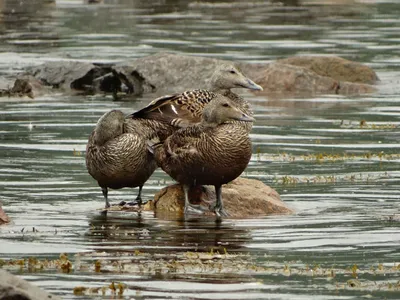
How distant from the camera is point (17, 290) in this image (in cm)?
793

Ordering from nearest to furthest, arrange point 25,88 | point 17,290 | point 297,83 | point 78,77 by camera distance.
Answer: point 17,290 < point 25,88 < point 297,83 < point 78,77

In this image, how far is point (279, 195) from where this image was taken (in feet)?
47.0

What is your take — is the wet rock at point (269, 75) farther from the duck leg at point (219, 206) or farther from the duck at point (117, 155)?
the duck leg at point (219, 206)

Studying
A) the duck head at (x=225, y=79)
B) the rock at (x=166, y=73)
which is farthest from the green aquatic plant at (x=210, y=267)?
the rock at (x=166, y=73)

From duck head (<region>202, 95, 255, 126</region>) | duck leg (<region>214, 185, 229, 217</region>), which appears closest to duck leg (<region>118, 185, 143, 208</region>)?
duck leg (<region>214, 185, 229, 217</region>)

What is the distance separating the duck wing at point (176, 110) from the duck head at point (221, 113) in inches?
32.9

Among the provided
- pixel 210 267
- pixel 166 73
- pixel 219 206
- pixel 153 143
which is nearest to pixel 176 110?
pixel 153 143

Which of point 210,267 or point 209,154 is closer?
point 210,267

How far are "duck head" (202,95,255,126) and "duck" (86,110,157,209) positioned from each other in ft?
2.60

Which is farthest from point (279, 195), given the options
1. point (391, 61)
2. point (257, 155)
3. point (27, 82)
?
point (391, 61)

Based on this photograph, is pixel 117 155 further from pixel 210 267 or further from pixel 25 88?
pixel 25 88

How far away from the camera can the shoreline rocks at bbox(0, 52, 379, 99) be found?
84.0 feet

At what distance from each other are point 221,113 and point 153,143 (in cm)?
99

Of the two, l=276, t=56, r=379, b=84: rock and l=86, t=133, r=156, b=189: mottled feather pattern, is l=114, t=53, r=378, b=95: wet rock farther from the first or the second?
l=86, t=133, r=156, b=189: mottled feather pattern
